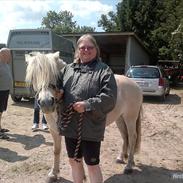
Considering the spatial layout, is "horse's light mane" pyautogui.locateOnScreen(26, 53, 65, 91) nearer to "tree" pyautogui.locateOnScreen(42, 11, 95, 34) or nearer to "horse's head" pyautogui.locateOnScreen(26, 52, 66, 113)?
"horse's head" pyautogui.locateOnScreen(26, 52, 66, 113)

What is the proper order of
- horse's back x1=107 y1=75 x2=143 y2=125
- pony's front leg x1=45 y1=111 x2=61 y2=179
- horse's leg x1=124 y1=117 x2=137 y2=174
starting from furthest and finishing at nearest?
1. horse's leg x1=124 y1=117 x2=137 y2=174
2. horse's back x1=107 y1=75 x2=143 y2=125
3. pony's front leg x1=45 y1=111 x2=61 y2=179

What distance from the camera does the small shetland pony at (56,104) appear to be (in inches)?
137

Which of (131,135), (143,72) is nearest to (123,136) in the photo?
(131,135)

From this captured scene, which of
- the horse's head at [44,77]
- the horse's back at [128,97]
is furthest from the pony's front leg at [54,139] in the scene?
the horse's back at [128,97]

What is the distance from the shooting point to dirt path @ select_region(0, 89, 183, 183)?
4902 millimetres

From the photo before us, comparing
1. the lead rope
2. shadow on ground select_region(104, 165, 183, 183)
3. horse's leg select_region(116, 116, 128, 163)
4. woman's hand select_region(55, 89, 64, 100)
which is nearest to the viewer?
the lead rope

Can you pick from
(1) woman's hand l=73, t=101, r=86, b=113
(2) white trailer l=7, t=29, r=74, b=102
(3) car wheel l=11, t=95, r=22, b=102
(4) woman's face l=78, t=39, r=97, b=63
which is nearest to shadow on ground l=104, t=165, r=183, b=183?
(1) woman's hand l=73, t=101, r=86, b=113

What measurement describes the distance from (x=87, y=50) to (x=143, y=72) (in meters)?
11.9

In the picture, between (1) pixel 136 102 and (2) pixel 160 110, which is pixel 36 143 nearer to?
(1) pixel 136 102

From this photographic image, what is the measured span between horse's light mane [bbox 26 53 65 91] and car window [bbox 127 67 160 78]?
11258 millimetres

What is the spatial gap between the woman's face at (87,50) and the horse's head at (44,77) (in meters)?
0.51

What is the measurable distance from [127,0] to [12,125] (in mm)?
30449

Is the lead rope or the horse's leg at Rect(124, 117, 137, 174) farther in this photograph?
the horse's leg at Rect(124, 117, 137, 174)

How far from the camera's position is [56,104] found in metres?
3.51
